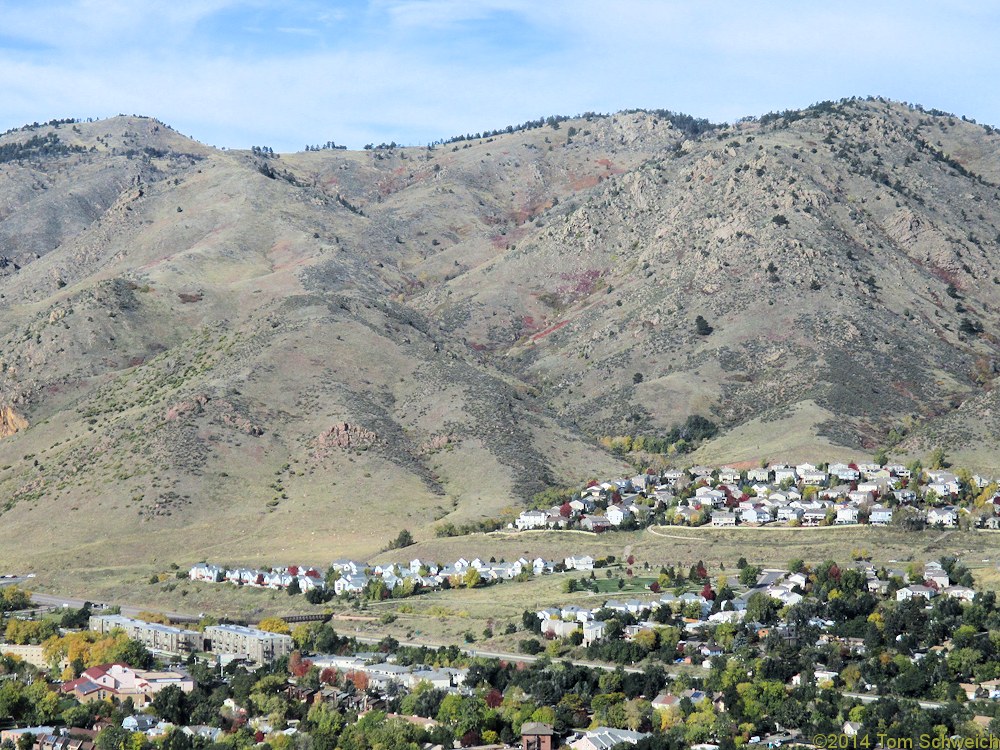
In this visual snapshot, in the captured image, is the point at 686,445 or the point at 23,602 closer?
the point at 23,602

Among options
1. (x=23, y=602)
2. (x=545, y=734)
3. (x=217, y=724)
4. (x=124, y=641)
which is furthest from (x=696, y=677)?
(x=23, y=602)

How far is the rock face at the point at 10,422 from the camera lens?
17750cm

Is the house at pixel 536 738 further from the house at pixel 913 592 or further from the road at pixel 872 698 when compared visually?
the house at pixel 913 592

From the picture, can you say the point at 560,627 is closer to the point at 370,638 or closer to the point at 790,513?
the point at 370,638

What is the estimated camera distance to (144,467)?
505ft

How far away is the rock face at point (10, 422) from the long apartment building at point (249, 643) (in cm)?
7142

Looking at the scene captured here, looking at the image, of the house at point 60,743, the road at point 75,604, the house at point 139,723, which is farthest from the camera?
the road at point 75,604

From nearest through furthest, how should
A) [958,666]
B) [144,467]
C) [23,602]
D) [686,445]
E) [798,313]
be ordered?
1. [958,666]
2. [23,602]
3. [144,467]
4. [686,445]
5. [798,313]

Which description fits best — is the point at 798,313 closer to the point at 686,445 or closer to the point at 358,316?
the point at 686,445

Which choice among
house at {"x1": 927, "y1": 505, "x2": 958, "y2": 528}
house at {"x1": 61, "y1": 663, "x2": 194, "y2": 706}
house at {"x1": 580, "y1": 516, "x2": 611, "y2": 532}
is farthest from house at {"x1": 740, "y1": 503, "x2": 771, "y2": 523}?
house at {"x1": 61, "y1": 663, "x2": 194, "y2": 706}

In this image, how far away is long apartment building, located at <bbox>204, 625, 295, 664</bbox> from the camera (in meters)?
107

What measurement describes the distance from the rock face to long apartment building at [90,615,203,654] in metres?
67.3

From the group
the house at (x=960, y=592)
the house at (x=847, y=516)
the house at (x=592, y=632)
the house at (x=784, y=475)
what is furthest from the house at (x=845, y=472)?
the house at (x=592, y=632)

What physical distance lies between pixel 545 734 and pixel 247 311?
116601 millimetres
